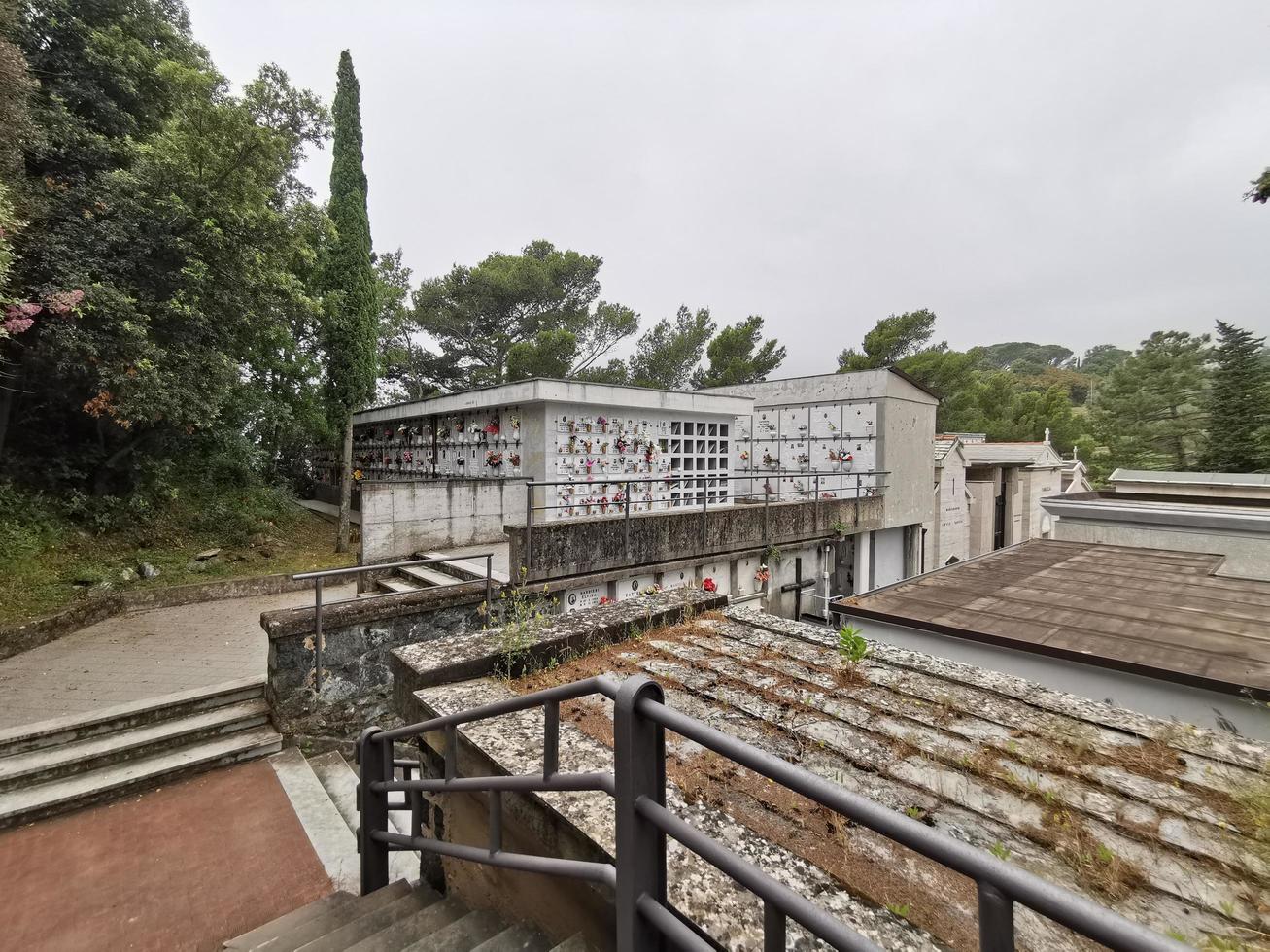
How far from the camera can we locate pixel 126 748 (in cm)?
464

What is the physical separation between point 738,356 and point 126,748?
2502 centimetres

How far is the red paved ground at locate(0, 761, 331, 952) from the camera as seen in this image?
328cm

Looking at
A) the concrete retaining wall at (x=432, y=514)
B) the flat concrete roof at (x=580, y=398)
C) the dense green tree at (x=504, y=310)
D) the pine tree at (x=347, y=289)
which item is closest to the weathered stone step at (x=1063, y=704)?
the concrete retaining wall at (x=432, y=514)

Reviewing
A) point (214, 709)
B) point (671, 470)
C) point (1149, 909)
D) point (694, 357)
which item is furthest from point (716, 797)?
point (694, 357)

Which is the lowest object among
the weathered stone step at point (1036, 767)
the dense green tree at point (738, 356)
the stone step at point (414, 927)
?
the stone step at point (414, 927)

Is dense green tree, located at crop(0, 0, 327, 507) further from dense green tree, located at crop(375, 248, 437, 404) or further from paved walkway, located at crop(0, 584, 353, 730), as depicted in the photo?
dense green tree, located at crop(375, 248, 437, 404)

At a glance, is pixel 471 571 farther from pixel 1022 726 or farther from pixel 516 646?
pixel 1022 726

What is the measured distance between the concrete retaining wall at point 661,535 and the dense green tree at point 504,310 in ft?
52.5

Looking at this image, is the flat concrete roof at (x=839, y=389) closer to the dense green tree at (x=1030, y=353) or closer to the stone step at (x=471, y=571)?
the stone step at (x=471, y=571)

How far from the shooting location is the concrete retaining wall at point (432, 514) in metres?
7.84

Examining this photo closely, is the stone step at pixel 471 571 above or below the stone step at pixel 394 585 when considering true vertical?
above

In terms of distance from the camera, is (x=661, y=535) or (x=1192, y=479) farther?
(x=1192, y=479)

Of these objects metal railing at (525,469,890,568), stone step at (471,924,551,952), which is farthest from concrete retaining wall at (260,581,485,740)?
stone step at (471,924,551,952)

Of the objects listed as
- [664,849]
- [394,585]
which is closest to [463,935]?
[664,849]
